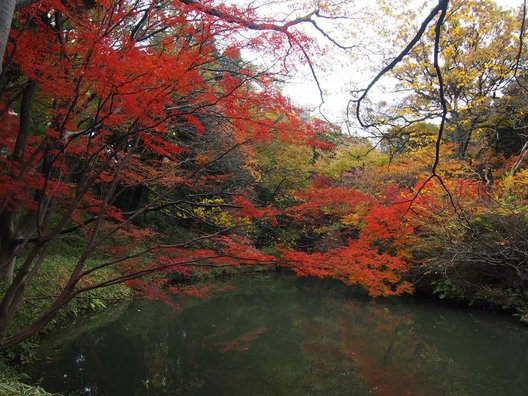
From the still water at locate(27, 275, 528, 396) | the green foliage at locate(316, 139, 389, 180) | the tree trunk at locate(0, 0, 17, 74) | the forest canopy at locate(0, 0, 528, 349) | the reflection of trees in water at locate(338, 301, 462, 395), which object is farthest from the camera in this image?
the green foliage at locate(316, 139, 389, 180)

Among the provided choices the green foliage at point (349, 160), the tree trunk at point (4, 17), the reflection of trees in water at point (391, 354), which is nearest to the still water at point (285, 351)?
the reflection of trees in water at point (391, 354)

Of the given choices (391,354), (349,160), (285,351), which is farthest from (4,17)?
(349,160)

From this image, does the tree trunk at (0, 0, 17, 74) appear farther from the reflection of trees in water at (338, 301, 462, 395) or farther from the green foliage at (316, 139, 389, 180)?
the green foliage at (316, 139, 389, 180)

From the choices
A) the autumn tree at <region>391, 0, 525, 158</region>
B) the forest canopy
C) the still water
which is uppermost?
the autumn tree at <region>391, 0, 525, 158</region>

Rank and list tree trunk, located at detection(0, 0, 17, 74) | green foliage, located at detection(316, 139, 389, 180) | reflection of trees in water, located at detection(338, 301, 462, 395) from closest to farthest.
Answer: tree trunk, located at detection(0, 0, 17, 74) < reflection of trees in water, located at detection(338, 301, 462, 395) < green foliage, located at detection(316, 139, 389, 180)

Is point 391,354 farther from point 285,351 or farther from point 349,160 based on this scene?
point 349,160

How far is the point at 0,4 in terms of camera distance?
1.70 m

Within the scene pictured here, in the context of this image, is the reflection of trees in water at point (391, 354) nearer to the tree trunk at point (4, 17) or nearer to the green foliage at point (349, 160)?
the tree trunk at point (4, 17)

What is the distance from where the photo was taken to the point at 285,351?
7.60m

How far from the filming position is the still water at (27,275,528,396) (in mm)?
5941

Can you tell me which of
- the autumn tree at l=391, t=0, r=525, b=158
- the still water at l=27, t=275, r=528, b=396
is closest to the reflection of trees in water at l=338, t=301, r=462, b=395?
the still water at l=27, t=275, r=528, b=396

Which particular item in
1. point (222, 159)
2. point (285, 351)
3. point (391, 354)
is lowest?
point (285, 351)

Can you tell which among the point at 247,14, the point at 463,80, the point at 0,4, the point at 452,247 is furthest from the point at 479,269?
the point at 0,4

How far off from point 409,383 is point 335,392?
131cm
